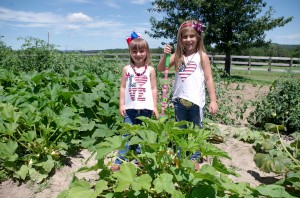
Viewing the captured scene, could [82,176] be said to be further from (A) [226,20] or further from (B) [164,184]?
(A) [226,20]

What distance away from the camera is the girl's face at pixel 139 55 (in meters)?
3.18

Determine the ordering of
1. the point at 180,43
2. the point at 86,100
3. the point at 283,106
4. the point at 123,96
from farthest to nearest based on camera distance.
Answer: the point at 283,106, the point at 86,100, the point at 123,96, the point at 180,43

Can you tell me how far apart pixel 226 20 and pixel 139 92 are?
40.2ft

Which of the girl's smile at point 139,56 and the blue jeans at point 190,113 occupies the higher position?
the girl's smile at point 139,56

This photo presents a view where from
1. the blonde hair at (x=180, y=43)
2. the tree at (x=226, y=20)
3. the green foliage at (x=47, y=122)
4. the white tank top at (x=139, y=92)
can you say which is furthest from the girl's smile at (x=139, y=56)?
the tree at (x=226, y=20)

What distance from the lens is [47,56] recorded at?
330 inches

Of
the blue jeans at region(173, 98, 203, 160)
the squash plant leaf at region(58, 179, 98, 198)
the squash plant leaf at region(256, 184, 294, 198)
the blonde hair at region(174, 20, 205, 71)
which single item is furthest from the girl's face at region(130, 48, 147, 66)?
the squash plant leaf at region(256, 184, 294, 198)

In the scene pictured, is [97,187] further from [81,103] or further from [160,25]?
[160,25]

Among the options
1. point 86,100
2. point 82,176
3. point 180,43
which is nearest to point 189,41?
point 180,43

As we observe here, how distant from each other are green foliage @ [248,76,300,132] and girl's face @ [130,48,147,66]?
266 centimetres

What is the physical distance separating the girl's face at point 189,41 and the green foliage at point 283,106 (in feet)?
7.90

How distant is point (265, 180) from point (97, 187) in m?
1.85

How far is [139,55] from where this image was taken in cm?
319

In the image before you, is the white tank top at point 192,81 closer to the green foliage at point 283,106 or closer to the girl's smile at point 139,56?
the girl's smile at point 139,56
